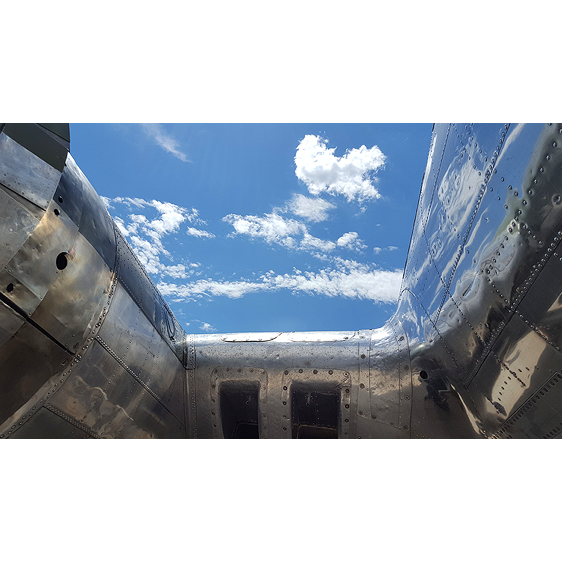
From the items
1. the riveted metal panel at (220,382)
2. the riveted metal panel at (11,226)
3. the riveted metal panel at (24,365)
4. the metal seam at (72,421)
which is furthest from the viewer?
the riveted metal panel at (220,382)

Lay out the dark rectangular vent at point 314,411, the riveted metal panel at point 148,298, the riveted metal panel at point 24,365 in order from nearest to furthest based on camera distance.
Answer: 1. the riveted metal panel at point 24,365
2. the riveted metal panel at point 148,298
3. the dark rectangular vent at point 314,411

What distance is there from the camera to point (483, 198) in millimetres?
3748

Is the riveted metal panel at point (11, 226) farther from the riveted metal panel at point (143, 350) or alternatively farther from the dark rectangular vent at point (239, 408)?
the dark rectangular vent at point (239, 408)

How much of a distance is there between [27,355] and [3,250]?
103cm

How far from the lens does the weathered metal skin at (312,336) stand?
10.4 feet

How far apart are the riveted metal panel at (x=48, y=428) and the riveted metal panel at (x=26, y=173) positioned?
6.97 feet

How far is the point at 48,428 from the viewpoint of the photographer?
3.73m

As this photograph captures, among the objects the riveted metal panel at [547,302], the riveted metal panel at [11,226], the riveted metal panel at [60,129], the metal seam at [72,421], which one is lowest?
→ the metal seam at [72,421]

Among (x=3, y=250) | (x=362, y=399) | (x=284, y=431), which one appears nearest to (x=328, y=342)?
(x=362, y=399)

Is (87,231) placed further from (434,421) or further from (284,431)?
(434,421)

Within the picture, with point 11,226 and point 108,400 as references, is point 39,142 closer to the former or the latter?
point 11,226

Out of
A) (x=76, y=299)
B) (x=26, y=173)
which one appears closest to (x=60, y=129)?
(x=26, y=173)

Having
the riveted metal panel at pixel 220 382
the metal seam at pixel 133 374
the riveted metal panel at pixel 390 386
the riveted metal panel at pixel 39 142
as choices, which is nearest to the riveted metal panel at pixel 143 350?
the metal seam at pixel 133 374
